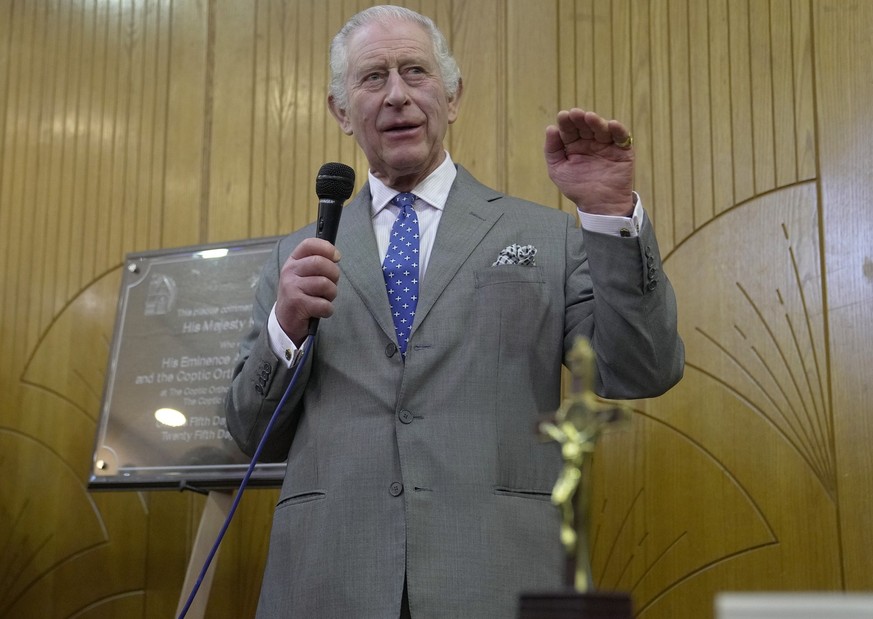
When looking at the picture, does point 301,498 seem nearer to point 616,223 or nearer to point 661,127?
point 616,223

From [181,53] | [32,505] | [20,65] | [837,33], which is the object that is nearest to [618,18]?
[837,33]

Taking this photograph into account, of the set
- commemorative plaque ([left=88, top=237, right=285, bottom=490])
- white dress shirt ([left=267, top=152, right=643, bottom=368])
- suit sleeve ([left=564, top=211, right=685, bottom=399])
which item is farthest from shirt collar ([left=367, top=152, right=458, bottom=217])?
commemorative plaque ([left=88, top=237, right=285, bottom=490])

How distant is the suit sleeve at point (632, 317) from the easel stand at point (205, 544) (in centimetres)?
125

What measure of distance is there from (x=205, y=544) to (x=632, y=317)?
146 cm

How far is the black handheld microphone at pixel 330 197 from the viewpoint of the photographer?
1.94 meters

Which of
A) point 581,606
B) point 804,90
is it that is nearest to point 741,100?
point 804,90

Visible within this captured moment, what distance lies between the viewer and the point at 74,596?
362cm

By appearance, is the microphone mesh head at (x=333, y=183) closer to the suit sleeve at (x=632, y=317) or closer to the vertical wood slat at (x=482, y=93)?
the suit sleeve at (x=632, y=317)

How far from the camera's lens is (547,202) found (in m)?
3.27

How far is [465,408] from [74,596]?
214 cm

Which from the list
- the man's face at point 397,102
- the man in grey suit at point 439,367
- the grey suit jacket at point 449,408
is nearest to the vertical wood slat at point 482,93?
the man's face at point 397,102

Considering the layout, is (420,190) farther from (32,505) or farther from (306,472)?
(32,505)

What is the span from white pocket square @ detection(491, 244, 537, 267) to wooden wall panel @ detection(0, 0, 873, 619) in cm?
99

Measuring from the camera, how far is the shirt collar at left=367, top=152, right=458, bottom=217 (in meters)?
2.31
